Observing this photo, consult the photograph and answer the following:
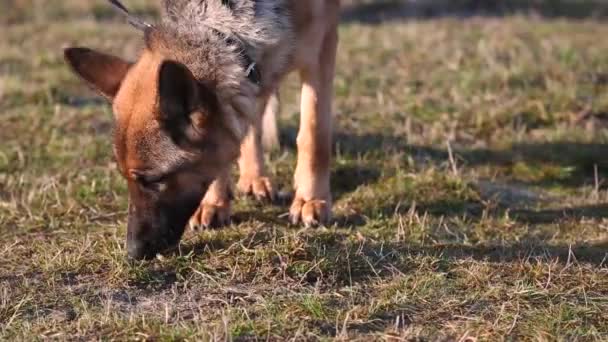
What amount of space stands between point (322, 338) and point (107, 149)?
3632mm

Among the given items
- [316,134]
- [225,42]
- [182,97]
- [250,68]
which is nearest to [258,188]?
[316,134]

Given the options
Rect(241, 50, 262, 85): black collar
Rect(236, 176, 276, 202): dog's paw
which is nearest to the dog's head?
Rect(241, 50, 262, 85): black collar

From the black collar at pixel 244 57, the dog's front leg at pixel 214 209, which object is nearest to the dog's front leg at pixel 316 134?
the dog's front leg at pixel 214 209

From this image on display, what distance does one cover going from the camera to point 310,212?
5.69m

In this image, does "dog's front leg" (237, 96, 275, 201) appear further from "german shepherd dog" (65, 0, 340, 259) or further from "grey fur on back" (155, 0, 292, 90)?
"grey fur on back" (155, 0, 292, 90)

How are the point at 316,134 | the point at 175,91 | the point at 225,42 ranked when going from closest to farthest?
the point at 175,91 < the point at 225,42 < the point at 316,134

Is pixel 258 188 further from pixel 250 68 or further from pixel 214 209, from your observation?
pixel 250 68

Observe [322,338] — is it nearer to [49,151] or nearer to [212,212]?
[212,212]

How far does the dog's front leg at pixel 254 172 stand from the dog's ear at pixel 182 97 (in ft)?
4.91

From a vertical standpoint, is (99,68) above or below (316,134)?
Result: above

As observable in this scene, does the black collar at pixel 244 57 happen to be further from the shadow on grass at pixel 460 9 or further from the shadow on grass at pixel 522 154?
the shadow on grass at pixel 460 9

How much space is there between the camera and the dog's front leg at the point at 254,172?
622 cm

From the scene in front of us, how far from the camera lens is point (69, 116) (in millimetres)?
7781

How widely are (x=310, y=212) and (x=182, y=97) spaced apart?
1452 millimetres
